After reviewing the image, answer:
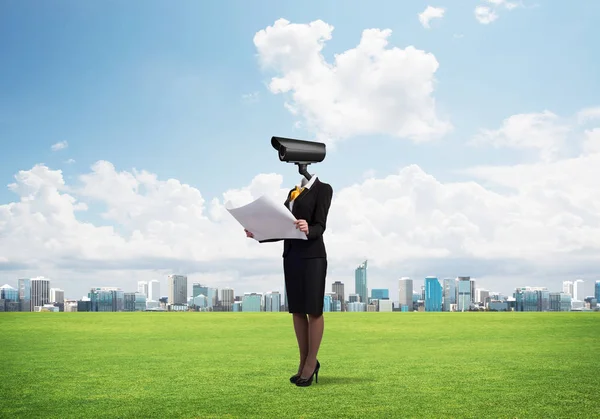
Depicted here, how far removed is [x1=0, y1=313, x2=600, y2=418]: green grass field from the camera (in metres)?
5.21

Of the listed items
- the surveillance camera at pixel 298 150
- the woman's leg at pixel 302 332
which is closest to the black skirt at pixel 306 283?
the woman's leg at pixel 302 332

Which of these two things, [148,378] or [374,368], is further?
[374,368]

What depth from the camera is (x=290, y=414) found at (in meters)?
4.90

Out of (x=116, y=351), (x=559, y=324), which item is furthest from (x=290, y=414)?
(x=559, y=324)

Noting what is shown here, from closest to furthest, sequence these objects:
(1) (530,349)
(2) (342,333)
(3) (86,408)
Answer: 1. (3) (86,408)
2. (1) (530,349)
3. (2) (342,333)

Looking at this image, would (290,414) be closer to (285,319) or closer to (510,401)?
(510,401)

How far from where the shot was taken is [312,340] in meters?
6.17

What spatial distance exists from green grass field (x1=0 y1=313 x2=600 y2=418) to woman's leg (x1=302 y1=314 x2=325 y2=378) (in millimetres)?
191

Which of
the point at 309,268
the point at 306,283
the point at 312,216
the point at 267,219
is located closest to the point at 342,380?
the point at 306,283

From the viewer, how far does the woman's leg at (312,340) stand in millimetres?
6164

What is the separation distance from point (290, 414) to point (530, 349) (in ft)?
20.7

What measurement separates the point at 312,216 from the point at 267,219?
569mm

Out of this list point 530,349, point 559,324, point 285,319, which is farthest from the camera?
point 285,319

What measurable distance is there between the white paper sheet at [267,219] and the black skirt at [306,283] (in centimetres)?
34
